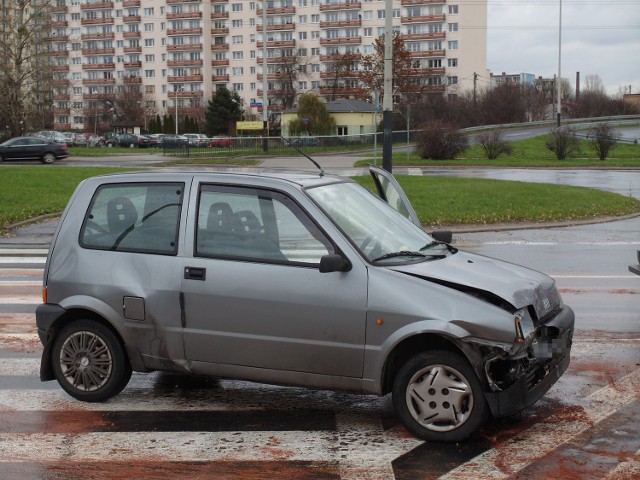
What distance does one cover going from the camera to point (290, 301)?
18.7ft

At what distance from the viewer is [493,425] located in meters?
5.82

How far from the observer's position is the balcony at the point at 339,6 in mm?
124625

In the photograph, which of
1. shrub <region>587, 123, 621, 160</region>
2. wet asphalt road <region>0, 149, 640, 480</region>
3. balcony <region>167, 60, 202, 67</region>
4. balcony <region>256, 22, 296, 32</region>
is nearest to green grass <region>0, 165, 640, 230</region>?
wet asphalt road <region>0, 149, 640, 480</region>

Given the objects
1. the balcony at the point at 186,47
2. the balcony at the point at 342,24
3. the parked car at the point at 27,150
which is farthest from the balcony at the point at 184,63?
the parked car at the point at 27,150

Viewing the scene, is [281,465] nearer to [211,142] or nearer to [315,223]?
[315,223]

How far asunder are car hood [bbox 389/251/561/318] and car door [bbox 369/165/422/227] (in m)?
1.46

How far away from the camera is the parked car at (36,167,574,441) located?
17.7 ft

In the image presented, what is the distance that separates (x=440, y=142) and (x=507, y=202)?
72.2 ft

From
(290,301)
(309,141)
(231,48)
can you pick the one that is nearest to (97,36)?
(231,48)

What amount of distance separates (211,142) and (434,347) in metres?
44.5

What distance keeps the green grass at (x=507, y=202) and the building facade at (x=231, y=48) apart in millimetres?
89931

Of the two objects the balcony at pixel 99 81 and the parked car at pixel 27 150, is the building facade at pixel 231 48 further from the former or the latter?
the parked car at pixel 27 150

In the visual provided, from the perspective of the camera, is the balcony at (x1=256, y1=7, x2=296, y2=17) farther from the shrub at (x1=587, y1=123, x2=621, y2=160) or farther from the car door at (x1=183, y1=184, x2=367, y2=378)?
the car door at (x1=183, y1=184, x2=367, y2=378)

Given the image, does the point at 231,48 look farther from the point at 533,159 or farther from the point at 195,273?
the point at 195,273
